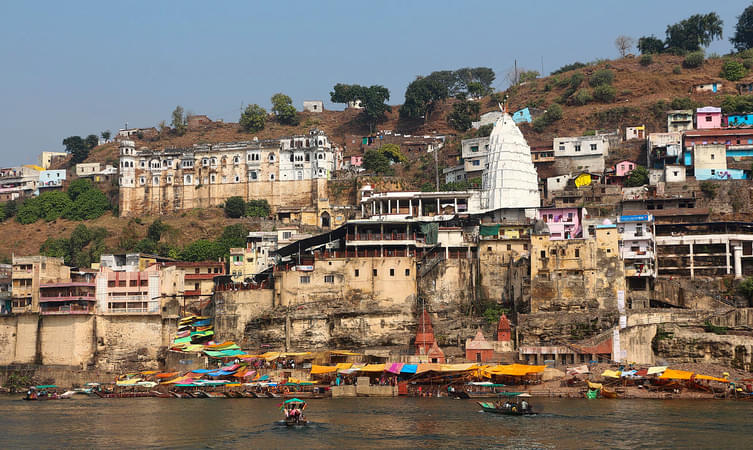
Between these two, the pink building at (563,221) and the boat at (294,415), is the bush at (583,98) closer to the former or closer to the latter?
the pink building at (563,221)

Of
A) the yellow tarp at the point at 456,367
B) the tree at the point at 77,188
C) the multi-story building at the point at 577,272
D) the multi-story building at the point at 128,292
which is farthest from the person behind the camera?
the tree at the point at 77,188

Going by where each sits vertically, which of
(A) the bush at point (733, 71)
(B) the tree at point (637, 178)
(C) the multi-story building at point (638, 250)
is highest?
(A) the bush at point (733, 71)

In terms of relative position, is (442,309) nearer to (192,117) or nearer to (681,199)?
(681,199)

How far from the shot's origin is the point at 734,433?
45.5 meters

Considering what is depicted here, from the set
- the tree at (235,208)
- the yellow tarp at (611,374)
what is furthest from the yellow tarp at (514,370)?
the tree at (235,208)

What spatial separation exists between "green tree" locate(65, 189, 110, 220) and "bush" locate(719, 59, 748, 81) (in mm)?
65408

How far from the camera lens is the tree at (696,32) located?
121m

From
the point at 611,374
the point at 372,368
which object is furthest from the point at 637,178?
the point at 372,368

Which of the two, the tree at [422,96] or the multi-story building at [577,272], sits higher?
the tree at [422,96]

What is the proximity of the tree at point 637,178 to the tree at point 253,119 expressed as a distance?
175 feet

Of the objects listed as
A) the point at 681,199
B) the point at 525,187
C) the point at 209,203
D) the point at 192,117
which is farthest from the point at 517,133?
the point at 192,117

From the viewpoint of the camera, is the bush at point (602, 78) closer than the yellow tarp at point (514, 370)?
No

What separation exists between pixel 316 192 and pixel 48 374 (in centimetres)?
3612

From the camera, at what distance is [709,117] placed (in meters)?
92.5
